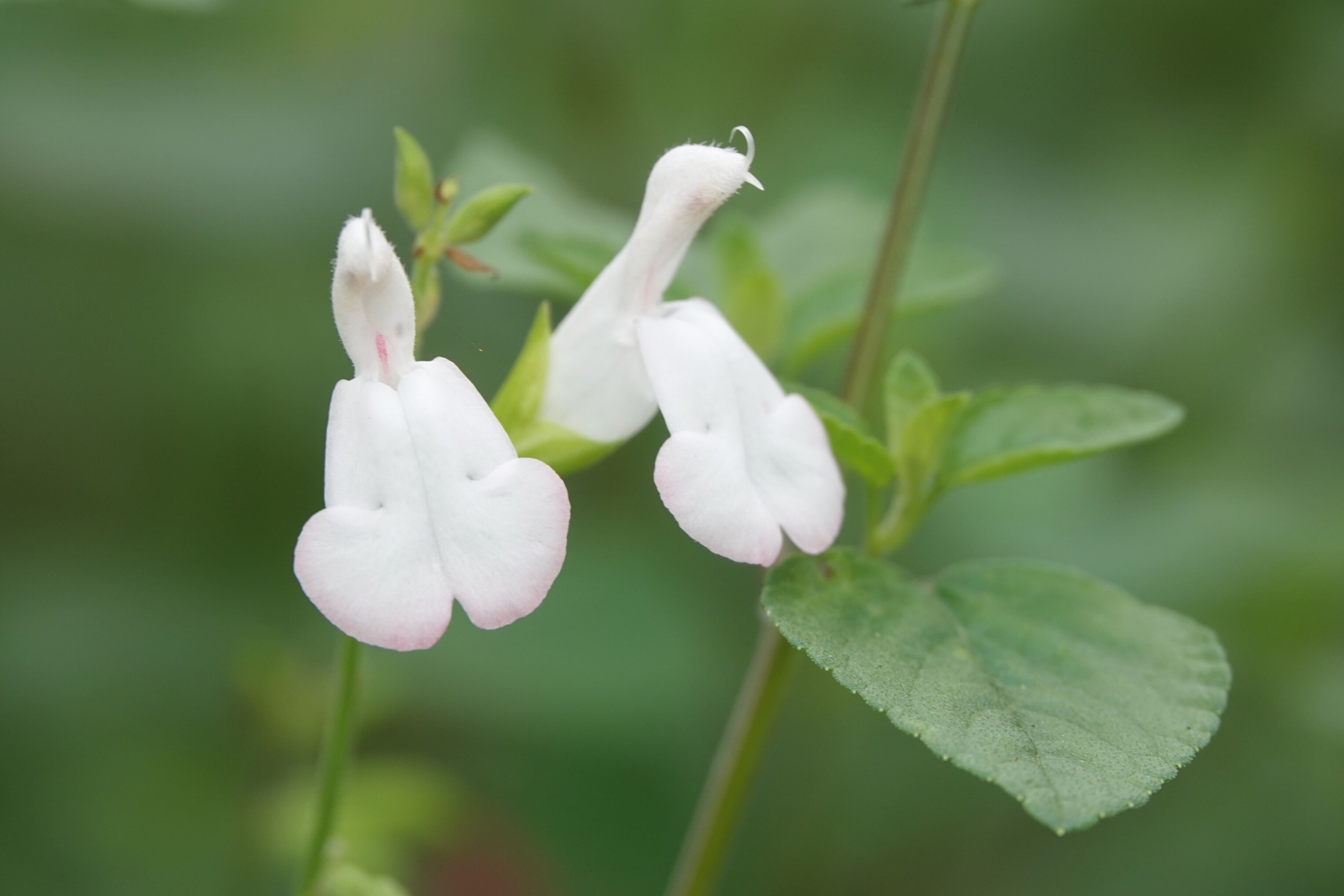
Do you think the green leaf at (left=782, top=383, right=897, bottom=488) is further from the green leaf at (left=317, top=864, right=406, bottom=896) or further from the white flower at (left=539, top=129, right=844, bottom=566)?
the green leaf at (left=317, top=864, right=406, bottom=896)

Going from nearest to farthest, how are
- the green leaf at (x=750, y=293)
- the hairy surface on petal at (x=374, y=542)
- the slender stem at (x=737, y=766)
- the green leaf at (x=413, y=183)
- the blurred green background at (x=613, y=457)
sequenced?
1. the hairy surface on petal at (x=374, y=542)
2. the green leaf at (x=413, y=183)
3. the slender stem at (x=737, y=766)
4. the green leaf at (x=750, y=293)
5. the blurred green background at (x=613, y=457)

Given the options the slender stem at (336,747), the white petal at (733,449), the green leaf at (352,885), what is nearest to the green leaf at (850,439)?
the white petal at (733,449)

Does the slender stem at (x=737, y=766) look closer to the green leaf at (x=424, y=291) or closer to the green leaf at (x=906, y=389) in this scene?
the green leaf at (x=906, y=389)

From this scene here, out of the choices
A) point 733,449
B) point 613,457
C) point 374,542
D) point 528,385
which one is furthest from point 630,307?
point 613,457

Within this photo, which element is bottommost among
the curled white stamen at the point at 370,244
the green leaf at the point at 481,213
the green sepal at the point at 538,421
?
the green sepal at the point at 538,421

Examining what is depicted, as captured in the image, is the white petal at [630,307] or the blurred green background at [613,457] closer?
the white petal at [630,307]

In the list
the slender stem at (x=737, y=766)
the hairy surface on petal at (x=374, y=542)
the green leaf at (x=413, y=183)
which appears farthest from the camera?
the slender stem at (x=737, y=766)

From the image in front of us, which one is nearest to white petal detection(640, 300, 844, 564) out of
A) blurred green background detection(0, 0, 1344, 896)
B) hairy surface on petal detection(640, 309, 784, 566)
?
hairy surface on petal detection(640, 309, 784, 566)
